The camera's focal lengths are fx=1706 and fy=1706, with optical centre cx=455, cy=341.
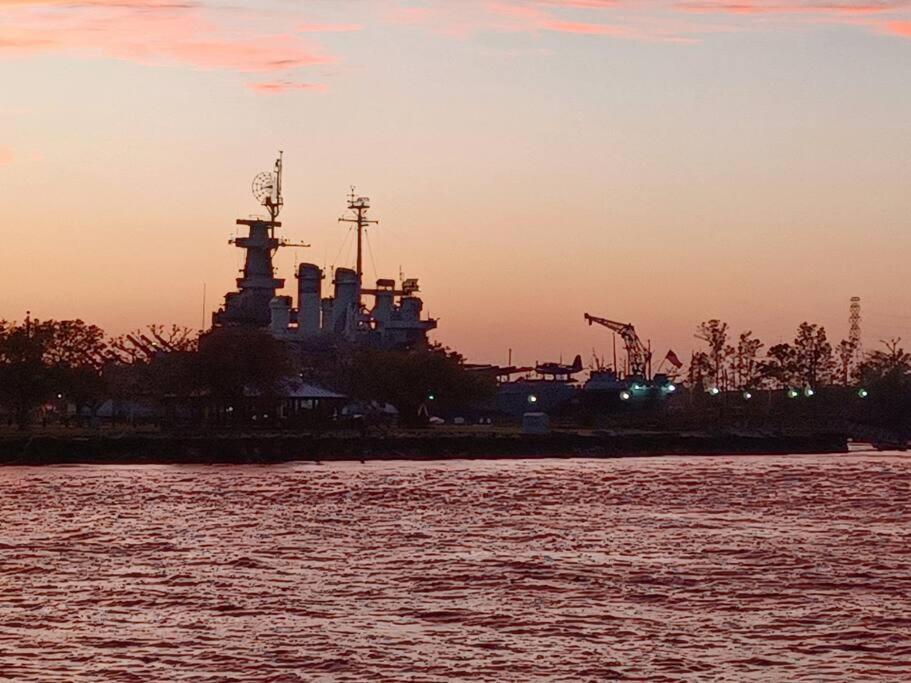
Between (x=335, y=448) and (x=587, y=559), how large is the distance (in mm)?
74721

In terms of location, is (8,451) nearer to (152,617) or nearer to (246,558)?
(246,558)

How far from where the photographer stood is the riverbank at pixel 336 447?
360 feet

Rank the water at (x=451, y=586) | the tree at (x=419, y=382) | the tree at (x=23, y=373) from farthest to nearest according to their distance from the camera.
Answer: the tree at (x=419, y=382) < the tree at (x=23, y=373) < the water at (x=451, y=586)

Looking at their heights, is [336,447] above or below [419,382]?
below

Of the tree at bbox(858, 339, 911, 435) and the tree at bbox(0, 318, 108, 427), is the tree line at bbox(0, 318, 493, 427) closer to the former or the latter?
the tree at bbox(0, 318, 108, 427)

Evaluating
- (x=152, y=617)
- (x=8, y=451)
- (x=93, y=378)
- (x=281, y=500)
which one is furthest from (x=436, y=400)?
(x=152, y=617)

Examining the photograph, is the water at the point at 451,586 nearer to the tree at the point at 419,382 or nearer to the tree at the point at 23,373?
the tree at the point at 23,373

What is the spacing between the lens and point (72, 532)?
5531cm

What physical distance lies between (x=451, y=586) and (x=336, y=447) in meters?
80.9

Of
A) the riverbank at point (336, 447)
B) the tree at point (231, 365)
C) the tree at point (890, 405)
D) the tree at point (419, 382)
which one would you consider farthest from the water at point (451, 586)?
the tree at point (890, 405)

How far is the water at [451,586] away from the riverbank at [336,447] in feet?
108

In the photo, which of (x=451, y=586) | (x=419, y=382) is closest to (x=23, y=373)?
(x=419, y=382)

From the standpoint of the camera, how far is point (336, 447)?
12056 cm

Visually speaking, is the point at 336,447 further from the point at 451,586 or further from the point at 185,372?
the point at 451,586
